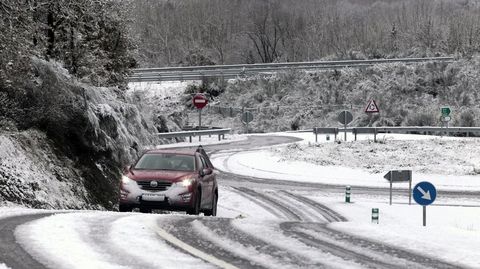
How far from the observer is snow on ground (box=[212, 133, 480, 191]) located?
103 feet

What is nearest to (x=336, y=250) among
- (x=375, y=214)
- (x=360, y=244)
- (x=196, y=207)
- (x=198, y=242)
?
(x=360, y=244)

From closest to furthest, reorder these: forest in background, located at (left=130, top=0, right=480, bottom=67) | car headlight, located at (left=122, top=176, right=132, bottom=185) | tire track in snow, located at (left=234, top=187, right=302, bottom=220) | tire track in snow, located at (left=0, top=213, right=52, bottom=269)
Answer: tire track in snow, located at (left=0, top=213, right=52, bottom=269)
car headlight, located at (left=122, top=176, right=132, bottom=185)
tire track in snow, located at (left=234, top=187, right=302, bottom=220)
forest in background, located at (left=130, top=0, right=480, bottom=67)

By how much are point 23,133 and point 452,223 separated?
1242 centimetres

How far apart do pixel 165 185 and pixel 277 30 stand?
102391 mm

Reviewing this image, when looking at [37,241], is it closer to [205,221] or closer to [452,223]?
[205,221]

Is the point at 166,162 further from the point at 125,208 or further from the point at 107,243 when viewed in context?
the point at 107,243

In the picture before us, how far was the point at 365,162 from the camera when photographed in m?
35.9

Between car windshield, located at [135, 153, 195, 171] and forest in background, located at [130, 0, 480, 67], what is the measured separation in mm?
69089

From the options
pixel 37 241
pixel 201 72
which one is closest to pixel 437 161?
pixel 37 241

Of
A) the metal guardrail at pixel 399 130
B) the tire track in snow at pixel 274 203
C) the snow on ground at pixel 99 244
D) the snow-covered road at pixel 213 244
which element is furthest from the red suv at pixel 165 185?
the metal guardrail at pixel 399 130

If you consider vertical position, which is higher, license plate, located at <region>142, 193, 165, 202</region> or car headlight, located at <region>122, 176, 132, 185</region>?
car headlight, located at <region>122, 176, 132, 185</region>

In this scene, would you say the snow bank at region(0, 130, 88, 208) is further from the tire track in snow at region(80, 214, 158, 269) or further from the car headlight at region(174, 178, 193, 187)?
the tire track in snow at region(80, 214, 158, 269)

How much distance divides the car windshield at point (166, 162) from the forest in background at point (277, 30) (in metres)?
69.1

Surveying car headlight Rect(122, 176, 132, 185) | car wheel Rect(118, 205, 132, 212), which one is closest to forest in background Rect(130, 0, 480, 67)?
car headlight Rect(122, 176, 132, 185)
